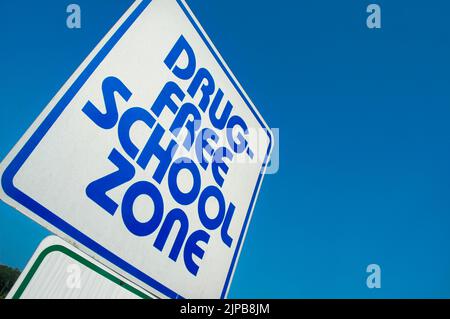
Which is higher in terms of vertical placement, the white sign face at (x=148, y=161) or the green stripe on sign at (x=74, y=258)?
the white sign face at (x=148, y=161)

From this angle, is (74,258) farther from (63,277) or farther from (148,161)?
(148,161)

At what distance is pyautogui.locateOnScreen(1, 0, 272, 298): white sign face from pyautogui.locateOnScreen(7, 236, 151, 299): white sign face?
0.23 ft

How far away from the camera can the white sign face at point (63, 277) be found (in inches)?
28.5

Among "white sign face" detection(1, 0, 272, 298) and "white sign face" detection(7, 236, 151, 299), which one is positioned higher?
"white sign face" detection(1, 0, 272, 298)

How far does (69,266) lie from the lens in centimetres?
81

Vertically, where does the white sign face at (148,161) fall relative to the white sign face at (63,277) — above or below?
above

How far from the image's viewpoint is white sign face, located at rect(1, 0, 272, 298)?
0.90 meters

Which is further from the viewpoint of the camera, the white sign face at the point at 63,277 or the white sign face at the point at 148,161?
the white sign face at the point at 148,161

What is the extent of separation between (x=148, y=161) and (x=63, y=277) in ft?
1.72

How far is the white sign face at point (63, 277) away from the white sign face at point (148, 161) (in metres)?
0.07

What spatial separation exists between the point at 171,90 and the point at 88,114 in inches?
18.9

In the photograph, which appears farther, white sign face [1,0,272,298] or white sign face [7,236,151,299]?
white sign face [1,0,272,298]

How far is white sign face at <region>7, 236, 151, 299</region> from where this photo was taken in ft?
2.37
